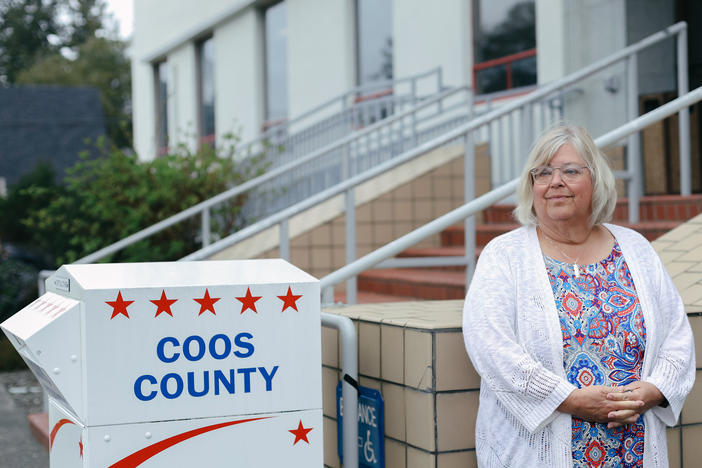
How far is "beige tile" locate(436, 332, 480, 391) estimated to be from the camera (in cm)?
270

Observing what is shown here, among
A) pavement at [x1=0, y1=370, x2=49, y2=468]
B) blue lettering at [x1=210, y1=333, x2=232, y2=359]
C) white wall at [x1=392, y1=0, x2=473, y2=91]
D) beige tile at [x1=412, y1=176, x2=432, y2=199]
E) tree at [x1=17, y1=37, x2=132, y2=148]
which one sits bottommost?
pavement at [x1=0, y1=370, x2=49, y2=468]

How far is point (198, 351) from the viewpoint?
2.38 m

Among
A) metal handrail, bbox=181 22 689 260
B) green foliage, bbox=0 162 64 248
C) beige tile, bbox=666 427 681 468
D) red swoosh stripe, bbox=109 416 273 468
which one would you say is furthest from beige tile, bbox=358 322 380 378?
green foliage, bbox=0 162 64 248

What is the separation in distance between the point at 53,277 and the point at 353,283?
277 cm

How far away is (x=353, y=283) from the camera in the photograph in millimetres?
5262

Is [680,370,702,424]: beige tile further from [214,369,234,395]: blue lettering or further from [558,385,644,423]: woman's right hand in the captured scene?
[214,369,234,395]: blue lettering

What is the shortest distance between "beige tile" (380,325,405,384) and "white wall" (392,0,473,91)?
6958 mm

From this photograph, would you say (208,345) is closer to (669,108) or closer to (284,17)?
(669,108)

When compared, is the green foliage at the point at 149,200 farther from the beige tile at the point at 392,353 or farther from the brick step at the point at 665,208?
the beige tile at the point at 392,353

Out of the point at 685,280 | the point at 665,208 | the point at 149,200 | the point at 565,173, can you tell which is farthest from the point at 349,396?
the point at 149,200

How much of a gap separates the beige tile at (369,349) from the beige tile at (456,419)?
315mm

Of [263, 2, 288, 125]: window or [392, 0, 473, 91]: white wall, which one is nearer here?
[392, 0, 473, 91]: white wall

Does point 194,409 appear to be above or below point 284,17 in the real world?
below

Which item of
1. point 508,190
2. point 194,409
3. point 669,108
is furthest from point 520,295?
point 669,108
